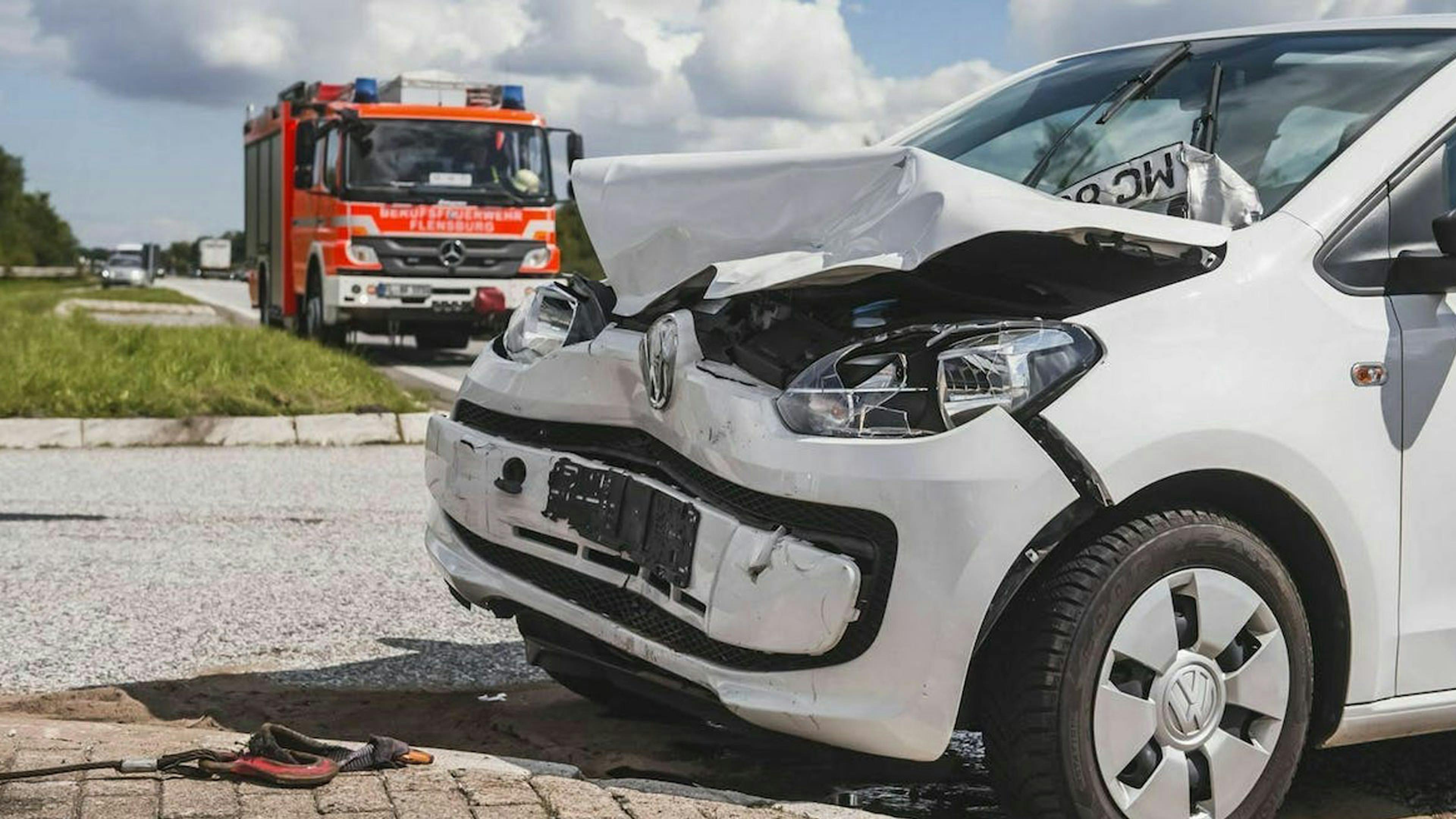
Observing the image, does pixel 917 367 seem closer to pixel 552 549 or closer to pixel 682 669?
pixel 682 669

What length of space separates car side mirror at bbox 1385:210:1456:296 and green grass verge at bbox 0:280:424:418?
814 cm

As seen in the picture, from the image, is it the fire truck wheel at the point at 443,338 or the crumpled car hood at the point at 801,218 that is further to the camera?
the fire truck wheel at the point at 443,338

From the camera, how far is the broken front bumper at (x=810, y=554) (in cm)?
294

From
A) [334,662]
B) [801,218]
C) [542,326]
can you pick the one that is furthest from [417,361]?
[801,218]

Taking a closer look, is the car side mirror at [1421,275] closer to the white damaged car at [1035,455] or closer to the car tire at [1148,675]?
the white damaged car at [1035,455]

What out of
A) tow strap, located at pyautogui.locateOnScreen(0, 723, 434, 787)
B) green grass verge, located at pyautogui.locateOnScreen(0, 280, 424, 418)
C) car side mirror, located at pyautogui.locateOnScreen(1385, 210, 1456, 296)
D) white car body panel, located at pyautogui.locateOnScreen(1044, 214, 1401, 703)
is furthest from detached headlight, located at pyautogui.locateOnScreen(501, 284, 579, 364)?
green grass verge, located at pyautogui.locateOnScreen(0, 280, 424, 418)

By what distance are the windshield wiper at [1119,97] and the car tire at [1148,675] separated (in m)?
1.39

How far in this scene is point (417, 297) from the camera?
17812 millimetres

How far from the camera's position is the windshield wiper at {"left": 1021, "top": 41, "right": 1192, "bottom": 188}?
14.1ft

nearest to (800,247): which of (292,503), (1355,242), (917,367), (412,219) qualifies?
(917,367)

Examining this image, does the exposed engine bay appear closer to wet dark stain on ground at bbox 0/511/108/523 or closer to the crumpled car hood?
the crumpled car hood

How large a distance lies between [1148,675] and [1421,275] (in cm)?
99

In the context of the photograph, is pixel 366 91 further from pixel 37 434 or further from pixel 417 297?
pixel 37 434

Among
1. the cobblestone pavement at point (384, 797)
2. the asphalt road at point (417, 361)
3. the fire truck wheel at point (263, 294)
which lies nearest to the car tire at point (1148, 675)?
the cobblestone pavement at point (384, 797)
